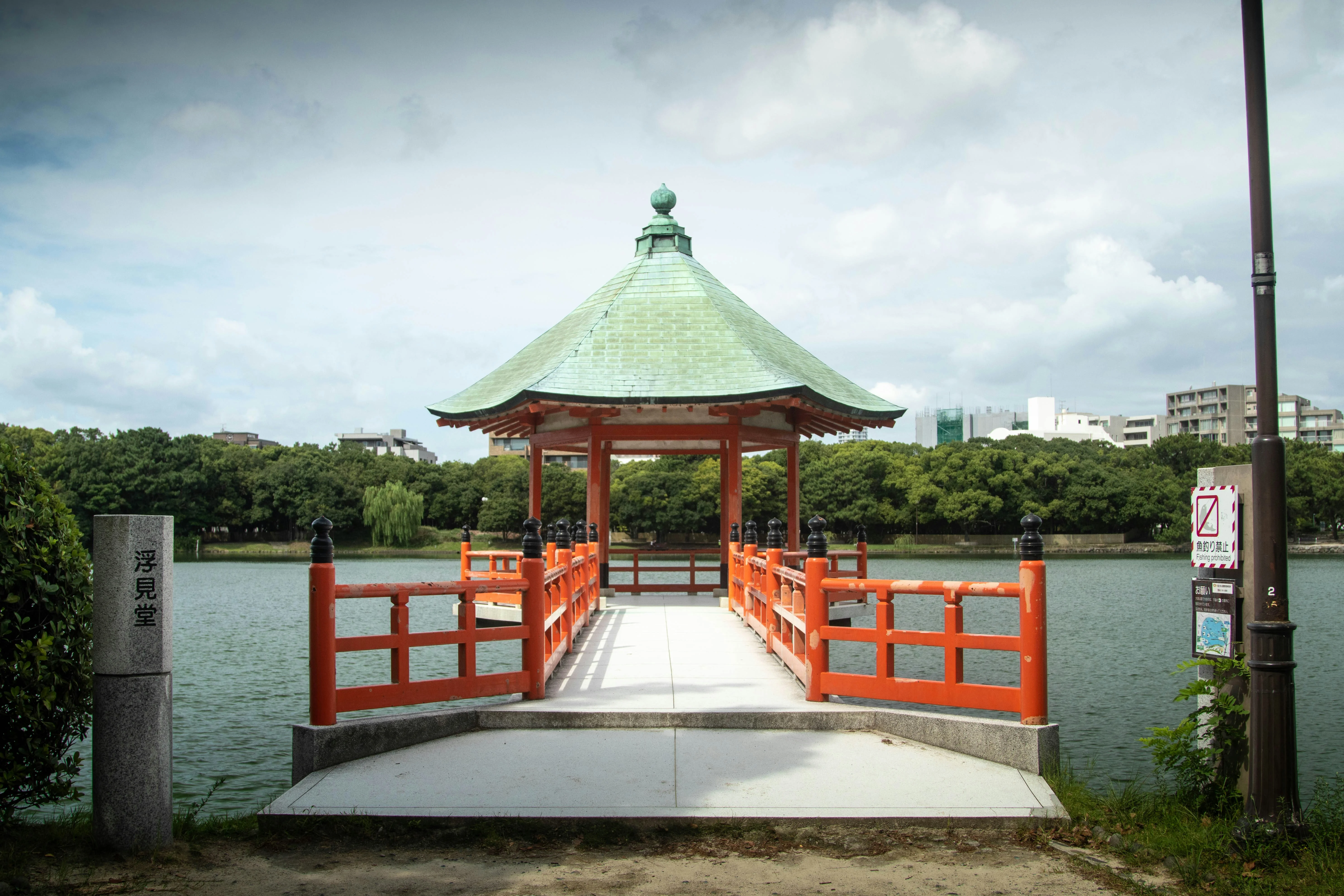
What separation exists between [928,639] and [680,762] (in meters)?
1.76

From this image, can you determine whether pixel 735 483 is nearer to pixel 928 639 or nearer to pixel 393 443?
pixel 928 639

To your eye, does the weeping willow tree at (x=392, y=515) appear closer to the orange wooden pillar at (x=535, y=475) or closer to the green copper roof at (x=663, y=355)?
the green copper roof at (x=663, y=355)

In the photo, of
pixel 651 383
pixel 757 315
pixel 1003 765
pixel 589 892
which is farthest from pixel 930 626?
pixel 589 892

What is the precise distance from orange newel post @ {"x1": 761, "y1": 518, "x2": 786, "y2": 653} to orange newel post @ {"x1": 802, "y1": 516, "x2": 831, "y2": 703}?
1812 millimetres

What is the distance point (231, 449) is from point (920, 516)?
38883 millimetres

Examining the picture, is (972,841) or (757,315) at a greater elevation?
(757,315)

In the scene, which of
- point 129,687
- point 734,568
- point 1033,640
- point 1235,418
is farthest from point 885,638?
point 1235,418

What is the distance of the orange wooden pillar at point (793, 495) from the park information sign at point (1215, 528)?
932 centimetres

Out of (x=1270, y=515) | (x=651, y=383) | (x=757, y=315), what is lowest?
(x=1270, y=515)

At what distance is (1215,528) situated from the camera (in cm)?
487

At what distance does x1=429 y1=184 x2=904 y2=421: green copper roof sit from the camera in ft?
41.7

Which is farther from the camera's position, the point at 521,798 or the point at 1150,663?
the point at 1150,663

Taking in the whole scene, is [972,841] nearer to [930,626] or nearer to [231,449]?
[930,626]

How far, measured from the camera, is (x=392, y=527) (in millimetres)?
47969
